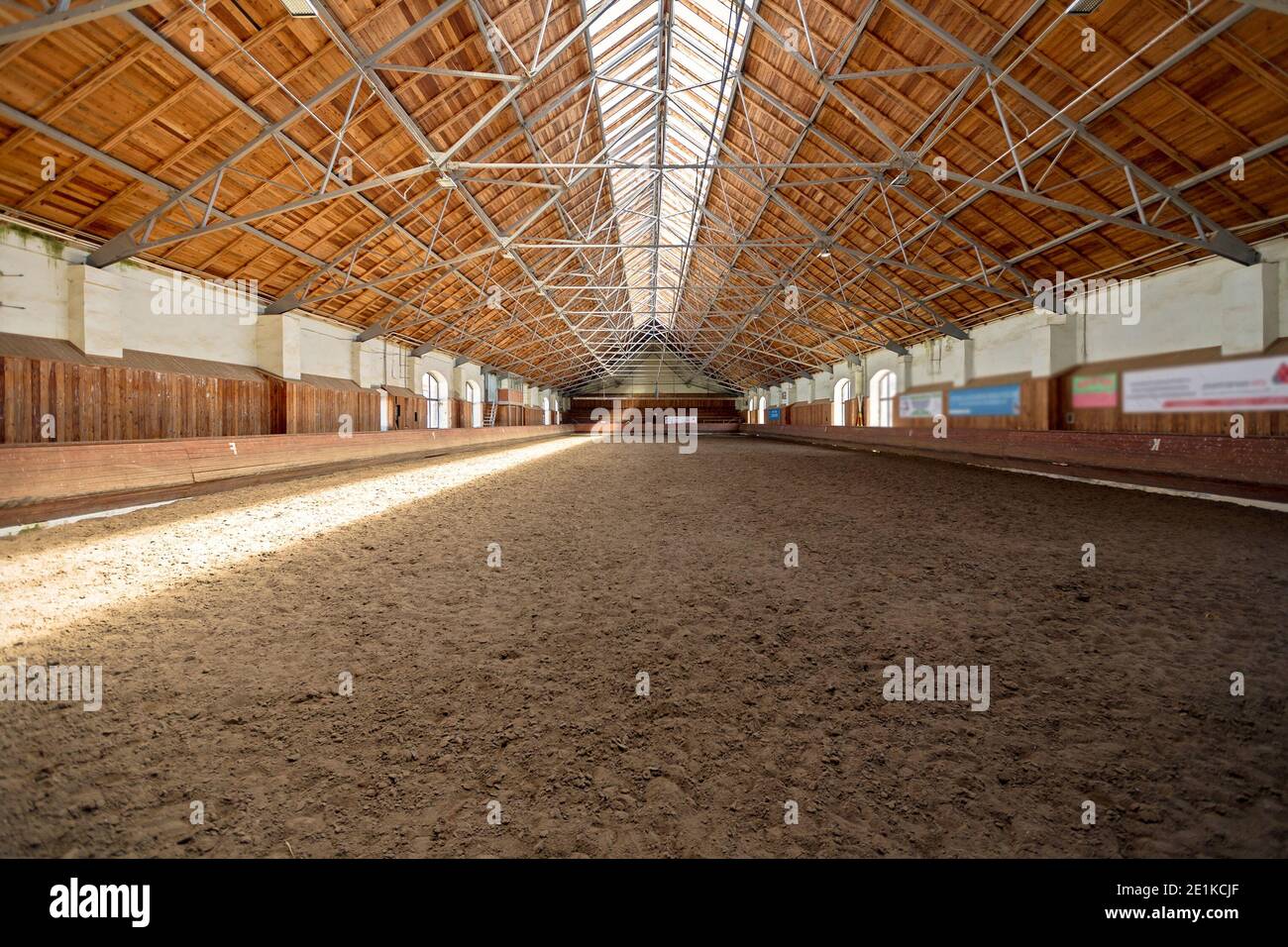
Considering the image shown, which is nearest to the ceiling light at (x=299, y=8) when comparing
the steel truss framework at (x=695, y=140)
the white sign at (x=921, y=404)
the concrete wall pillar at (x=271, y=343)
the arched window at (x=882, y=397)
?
the steel truss framework at (x=695, y=140)

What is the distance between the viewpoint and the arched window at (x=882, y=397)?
28.9 metres

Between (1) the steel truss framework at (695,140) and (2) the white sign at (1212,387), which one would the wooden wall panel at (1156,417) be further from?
(1) the steel truss framework at (695,140)

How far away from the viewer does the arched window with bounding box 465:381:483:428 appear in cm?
3481

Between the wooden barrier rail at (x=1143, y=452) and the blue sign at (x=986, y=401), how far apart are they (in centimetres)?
255

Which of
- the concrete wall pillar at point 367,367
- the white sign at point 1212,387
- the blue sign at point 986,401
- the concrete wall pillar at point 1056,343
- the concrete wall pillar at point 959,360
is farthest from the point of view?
the concrete wall pillar at point 367,367

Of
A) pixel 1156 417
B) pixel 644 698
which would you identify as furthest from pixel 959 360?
pixel 644 698

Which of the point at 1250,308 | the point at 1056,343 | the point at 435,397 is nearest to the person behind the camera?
the point at 1250,308

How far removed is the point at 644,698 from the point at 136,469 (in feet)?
36.5

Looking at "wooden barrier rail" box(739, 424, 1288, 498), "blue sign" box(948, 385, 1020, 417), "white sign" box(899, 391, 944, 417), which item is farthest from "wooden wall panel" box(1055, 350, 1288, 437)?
"white sign" box(899, 391, 944, 417)

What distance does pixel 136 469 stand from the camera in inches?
365

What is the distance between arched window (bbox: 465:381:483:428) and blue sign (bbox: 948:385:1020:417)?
27640 millimetres

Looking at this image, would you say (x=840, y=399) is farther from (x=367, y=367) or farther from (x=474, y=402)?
(x=367, y=367)

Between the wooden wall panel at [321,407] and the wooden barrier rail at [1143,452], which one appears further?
the wooden wall panel at [321,407]
